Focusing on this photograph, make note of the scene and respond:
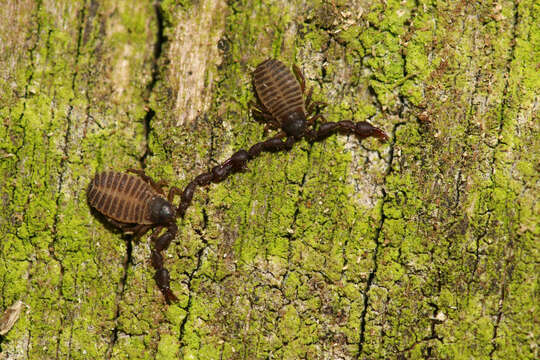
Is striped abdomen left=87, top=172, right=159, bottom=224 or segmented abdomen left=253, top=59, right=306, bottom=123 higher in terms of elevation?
segmented abdomen left=253, top=59, right=306, bottom=123

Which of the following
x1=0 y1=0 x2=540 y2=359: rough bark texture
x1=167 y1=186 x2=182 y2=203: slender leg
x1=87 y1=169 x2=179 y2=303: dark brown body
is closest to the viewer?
x1=0 y1=0 x2=540 y2=359: rough bark texture

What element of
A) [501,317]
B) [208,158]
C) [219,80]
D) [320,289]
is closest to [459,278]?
[501,317]

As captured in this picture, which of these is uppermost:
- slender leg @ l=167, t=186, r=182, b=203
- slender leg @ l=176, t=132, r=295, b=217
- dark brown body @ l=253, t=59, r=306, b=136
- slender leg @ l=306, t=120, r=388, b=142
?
dark brown body @ l=253, t=59, r=306, b=136

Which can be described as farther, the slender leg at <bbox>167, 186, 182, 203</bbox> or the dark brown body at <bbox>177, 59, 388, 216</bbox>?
the slender leg at <bbox>167, 186, 182, 203</bbox>

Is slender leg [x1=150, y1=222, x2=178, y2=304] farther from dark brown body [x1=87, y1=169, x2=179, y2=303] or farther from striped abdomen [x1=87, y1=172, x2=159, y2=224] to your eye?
striped abdomen [x1=87, y1=172, x2=159, y2=224]

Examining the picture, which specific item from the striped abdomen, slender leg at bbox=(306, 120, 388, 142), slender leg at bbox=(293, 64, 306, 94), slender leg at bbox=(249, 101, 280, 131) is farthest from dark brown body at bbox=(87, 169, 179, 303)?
slender leg at bbox=(293, 64, 306, 94)

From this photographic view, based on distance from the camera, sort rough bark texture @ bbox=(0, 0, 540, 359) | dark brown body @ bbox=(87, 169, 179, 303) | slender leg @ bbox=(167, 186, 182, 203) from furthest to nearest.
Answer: slender leg @ bbox=(167, 186, 182, 203), dark brown body @ bbox=(87, 169, 179, 303), rough bark texture @ bbox=(0, 0, 540, 359)
